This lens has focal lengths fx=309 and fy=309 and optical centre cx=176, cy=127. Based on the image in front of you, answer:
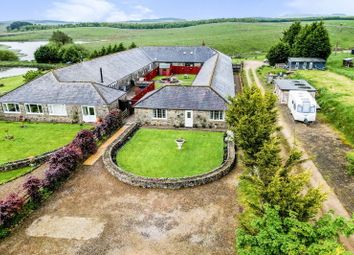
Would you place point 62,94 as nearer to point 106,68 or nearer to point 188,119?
point 106,68

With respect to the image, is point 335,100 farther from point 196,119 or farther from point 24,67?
point 24,67

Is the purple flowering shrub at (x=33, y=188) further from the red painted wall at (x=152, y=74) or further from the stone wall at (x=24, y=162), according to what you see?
the red painted wall at (x=152, y=74)

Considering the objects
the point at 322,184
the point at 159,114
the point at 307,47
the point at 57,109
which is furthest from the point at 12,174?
the point at 307,47

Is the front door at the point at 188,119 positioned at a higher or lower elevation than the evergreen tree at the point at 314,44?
lower

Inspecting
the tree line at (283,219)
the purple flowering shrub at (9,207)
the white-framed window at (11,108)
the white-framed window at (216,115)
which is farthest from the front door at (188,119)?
the white-framed window at (11,108)

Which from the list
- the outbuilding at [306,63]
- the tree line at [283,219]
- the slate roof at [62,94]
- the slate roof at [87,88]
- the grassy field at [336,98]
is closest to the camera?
the tree line at [283,219]

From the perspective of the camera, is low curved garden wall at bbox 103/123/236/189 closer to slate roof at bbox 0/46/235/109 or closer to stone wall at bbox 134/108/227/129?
stone wall at bbox 134/108/227/129
